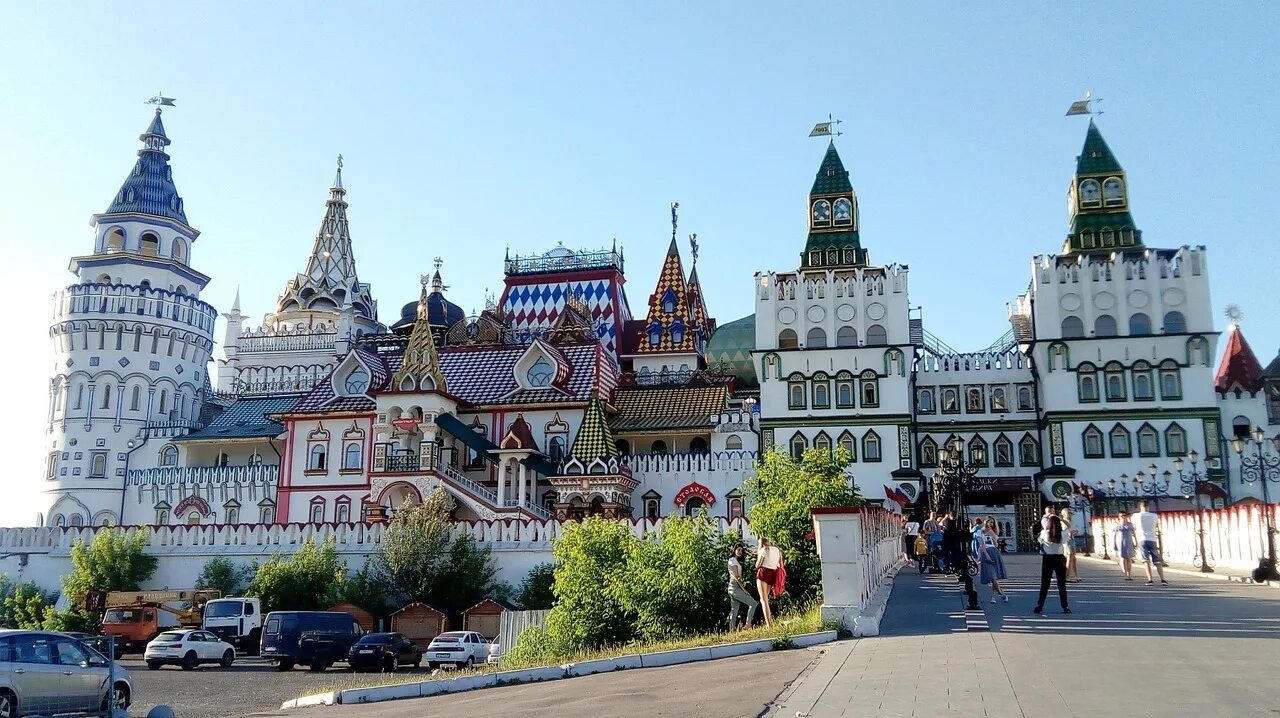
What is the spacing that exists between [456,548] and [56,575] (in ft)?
54.7

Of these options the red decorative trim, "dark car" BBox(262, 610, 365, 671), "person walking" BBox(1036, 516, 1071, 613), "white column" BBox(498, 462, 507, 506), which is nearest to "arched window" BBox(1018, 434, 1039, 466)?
the red decorative trim

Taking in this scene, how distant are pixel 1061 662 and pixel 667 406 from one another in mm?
36731

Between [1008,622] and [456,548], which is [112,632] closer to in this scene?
[456,548]

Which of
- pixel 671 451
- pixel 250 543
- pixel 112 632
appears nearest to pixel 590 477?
pixel 671 451

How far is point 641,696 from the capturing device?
1156 cm

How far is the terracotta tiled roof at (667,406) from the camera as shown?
152 ft

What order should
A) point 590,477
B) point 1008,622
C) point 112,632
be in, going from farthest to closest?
point 590,477 → point 112,632 → point 1008,622

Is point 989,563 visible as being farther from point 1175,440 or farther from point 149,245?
point 149,245

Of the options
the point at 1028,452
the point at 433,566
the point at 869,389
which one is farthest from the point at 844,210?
the point at 433,566

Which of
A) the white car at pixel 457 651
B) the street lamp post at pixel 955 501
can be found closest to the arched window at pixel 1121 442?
the street lamp post at pixel 955 501

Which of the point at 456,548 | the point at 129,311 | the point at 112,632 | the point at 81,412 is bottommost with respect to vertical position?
the point at 112,632

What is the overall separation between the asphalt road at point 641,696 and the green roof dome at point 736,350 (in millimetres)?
44243

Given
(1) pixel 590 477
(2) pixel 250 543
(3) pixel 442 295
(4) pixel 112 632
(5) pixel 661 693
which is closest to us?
(5) pixel 661 693

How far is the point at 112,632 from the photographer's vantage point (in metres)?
31.6
